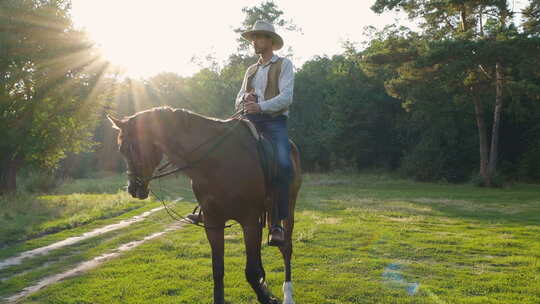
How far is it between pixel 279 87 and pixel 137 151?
2.09 metres

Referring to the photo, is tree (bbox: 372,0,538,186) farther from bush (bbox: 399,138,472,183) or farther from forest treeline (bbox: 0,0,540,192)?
bush (bbox: 399,138,472,183)

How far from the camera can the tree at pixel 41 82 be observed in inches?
786

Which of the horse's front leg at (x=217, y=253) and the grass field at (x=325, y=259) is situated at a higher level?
the horse's front leg at (x=217, y=253)

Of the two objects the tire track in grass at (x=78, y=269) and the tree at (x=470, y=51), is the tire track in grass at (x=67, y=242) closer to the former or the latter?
the tire track in grass at (x=78, y=269)

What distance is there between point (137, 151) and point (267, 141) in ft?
5.22

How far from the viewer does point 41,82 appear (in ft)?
70.5

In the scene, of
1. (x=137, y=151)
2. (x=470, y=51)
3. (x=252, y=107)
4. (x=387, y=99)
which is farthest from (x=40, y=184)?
(x=387, y=99)

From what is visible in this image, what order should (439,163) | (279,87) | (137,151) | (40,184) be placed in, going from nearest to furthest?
(137,151)
(279,87)
(40,184)
(439,163)

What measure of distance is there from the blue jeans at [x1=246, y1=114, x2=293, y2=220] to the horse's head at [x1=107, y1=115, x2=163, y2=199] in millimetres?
1526

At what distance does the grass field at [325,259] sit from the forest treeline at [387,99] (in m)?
7.32

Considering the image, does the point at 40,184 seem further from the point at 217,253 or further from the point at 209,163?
the point at 209,163

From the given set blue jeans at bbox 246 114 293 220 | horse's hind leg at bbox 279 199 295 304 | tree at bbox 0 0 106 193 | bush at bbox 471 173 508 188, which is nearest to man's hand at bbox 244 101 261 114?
blue jeans at bbox 246 114 293 220

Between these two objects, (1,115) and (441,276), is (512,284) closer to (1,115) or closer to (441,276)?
(441,276)

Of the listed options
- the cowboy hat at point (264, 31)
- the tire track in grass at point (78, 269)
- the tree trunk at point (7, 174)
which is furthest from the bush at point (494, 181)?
the tree trunk at point (7, 174)
